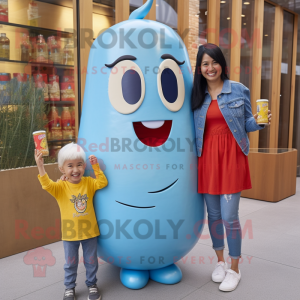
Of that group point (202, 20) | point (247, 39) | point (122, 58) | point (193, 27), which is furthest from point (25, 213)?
point (247, 39)

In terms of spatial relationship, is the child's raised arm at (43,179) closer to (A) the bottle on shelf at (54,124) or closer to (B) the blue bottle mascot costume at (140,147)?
(B) the blue bottle mascot costume at (140,147)

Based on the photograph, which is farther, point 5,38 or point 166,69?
point 5,38

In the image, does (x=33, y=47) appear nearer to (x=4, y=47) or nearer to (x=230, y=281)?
(x=4, y=47)

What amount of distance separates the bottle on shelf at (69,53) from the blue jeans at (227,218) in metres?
2.33

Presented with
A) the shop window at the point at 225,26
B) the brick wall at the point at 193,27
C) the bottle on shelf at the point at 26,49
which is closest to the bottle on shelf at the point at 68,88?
the bottle on shelf at the point at 26,49

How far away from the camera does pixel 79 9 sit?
3.69m

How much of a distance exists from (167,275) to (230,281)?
0.41 m

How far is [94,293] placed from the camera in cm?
206

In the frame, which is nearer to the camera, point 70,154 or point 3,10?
point 70,154

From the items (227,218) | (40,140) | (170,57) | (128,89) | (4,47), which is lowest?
(227,218)

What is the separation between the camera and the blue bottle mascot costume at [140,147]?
2006 millimetres

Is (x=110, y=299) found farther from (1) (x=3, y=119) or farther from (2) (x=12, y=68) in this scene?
(2) (x=12, y=68)

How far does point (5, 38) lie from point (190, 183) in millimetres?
2542

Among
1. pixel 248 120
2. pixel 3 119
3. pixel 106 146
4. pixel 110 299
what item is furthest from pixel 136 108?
pixel 3 119
